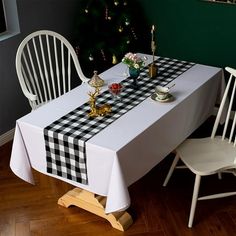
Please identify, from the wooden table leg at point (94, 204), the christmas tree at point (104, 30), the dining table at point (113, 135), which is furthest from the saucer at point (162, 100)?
the christmas tree at point (104, 30)

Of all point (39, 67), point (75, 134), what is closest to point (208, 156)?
point (75, 134)

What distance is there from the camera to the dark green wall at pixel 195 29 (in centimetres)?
364

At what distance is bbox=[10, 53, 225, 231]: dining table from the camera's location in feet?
7.75

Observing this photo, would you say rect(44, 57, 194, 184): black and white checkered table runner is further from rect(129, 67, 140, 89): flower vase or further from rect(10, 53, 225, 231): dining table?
rect(129, 67, 140, 89): flower vase

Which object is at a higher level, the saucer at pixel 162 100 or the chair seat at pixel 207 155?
the saucer at pixel 162 100

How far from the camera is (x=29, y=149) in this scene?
8.54ft

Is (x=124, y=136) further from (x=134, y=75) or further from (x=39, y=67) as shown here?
(x=39, y=67)

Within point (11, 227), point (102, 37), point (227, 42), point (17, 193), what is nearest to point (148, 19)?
point (102, 37)

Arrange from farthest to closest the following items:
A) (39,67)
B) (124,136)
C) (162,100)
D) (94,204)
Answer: (39,67) → (94,204) → (162,100) → (124,136)

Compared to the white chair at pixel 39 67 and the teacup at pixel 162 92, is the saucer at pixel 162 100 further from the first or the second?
the white chair at pixel 39 67

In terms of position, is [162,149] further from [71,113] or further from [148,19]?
[148,19]

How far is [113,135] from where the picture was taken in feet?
7.82

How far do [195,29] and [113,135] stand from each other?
175cm

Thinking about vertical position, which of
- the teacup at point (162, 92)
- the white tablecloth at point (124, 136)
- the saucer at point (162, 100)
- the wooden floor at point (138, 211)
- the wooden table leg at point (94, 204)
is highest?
the teacup at point (162, 92)
